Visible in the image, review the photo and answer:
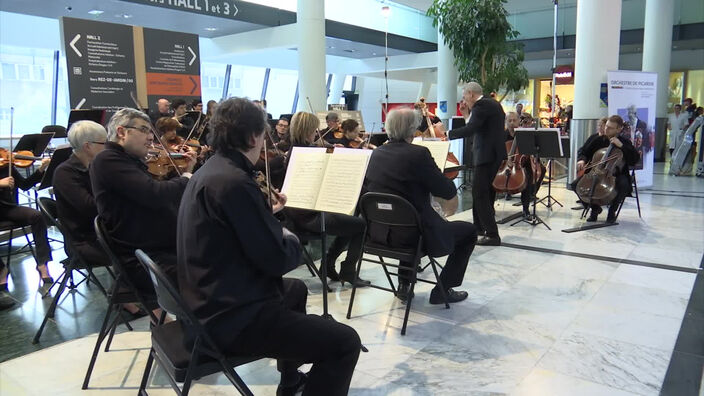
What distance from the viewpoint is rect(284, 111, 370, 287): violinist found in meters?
3.59

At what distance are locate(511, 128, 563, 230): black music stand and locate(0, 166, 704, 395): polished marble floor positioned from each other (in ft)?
4.15

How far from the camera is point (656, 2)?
35.8 ft

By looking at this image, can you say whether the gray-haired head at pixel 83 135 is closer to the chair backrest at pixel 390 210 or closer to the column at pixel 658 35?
the chair backrest at pixel 390 210

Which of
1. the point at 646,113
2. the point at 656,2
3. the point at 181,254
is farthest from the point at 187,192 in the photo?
the point at 656,2

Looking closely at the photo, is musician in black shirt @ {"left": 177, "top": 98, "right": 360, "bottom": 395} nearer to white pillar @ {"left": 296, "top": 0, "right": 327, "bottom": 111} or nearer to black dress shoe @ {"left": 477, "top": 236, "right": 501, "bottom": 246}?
black dress shoe @ {"left": 477, "top": 236, "right": 501, "bottom": 246}

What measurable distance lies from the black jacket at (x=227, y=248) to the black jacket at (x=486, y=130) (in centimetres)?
329

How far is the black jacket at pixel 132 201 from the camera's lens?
2.43 m

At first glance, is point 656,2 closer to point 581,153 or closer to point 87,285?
point 581,153

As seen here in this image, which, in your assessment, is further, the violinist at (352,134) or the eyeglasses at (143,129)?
the violinist at (352,134)

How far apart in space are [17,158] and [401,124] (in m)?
3.47

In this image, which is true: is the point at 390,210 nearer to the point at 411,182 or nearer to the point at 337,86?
the point at 411,182

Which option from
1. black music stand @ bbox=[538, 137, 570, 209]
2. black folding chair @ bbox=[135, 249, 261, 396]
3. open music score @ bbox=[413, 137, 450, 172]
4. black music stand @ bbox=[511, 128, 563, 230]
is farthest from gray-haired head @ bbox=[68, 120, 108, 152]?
black music stand @ bbox=[538, 137, 570, 209]

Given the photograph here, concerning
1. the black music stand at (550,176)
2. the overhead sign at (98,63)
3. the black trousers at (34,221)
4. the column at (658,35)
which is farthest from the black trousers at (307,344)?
the column at (658,35)

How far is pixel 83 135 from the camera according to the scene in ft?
10.2
